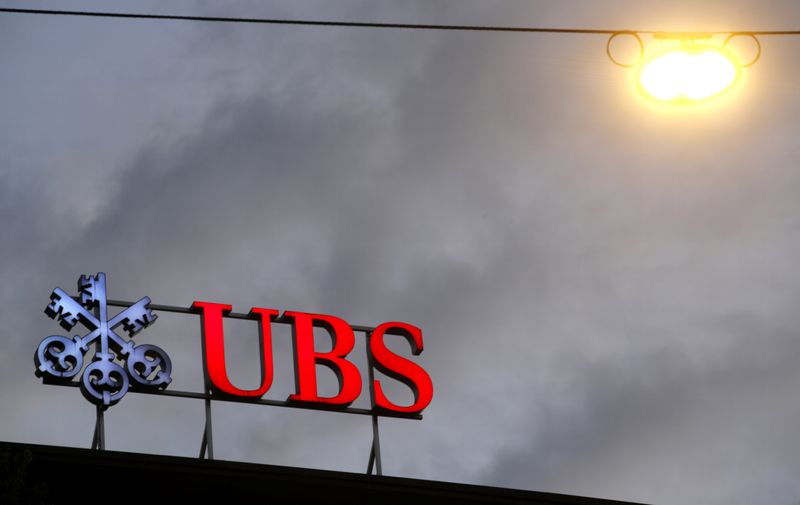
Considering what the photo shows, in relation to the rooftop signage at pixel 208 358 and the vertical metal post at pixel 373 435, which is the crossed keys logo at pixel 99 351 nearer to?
the rooftop signage at pixel 208 358

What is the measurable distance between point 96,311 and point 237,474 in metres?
7.01

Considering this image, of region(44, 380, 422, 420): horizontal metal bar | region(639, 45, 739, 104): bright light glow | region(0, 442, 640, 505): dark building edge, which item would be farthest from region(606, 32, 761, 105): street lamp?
region(44, 380, 422, 420): horizontal metal bar

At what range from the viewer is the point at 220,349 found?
1104 inches


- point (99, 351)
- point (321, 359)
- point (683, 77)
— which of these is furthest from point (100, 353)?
point (683, 77)

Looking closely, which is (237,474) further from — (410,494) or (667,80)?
(667,80)

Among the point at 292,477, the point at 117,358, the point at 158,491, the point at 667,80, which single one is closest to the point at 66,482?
the point at 158,491

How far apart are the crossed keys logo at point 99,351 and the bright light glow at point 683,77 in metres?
15.1

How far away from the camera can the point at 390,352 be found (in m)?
30.0

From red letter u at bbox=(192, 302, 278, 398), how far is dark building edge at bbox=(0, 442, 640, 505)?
4720 millimetres

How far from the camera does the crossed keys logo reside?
25984 millimetres

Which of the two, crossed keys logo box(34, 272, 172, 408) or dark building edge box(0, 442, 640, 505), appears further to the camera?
crossed keys logo box(34, 272, 172, 408)

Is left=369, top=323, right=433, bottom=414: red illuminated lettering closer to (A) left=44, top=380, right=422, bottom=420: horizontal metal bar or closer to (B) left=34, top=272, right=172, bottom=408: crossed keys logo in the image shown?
(A) left=44, top=380, right=422, bottom=420: horizontal metal bar

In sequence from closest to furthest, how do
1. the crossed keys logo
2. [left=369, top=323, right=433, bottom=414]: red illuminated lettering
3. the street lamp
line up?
the street lamp → the crossed keys logo → [left=369, top=323, right=433, bottom=414]: red illuminated lettering

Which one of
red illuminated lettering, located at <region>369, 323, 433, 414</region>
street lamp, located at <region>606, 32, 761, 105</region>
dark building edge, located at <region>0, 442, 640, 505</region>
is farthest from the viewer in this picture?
red illuminated lettering, located at <region>369, 323, 433, 414</region>
